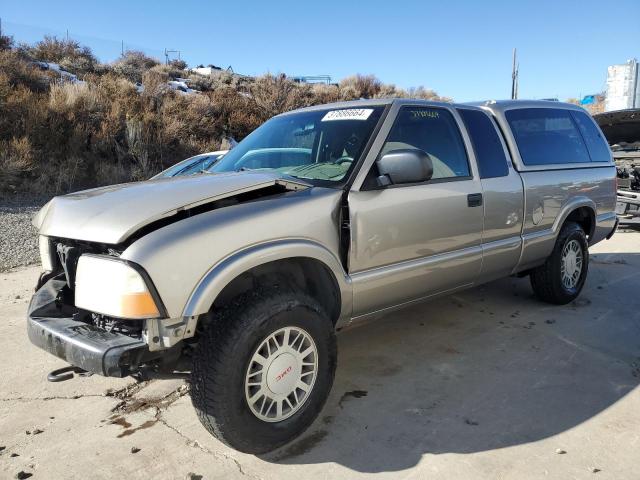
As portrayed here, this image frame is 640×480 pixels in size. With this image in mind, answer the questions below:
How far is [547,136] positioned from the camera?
197 inches

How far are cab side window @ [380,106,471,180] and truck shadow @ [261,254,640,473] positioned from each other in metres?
1.42

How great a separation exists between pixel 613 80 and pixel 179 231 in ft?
71.6

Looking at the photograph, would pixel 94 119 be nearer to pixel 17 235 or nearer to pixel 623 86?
pixel 17 235

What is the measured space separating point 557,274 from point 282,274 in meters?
3.16

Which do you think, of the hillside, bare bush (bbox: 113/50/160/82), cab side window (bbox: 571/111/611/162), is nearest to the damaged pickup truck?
cab side window (bbox: 571/111/611/162)

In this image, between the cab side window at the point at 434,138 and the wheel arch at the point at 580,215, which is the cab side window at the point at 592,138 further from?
the cab side window at the point at 434,138

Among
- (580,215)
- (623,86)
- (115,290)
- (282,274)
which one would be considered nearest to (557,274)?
(580,215)

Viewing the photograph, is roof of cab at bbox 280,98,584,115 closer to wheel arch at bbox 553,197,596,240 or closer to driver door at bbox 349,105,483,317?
driver door at bbox 349,105,483,317

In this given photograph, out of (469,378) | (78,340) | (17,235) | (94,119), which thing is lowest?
(469,378)

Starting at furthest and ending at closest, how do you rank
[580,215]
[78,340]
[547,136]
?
[580,215]
[547,136]
[78,340]

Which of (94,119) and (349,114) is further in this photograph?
(94,119)

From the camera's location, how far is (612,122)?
9414 mm

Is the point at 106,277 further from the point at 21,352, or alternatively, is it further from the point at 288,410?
the point at 21,352

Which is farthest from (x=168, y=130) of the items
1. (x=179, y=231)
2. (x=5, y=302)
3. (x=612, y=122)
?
(x=179, y=231)
